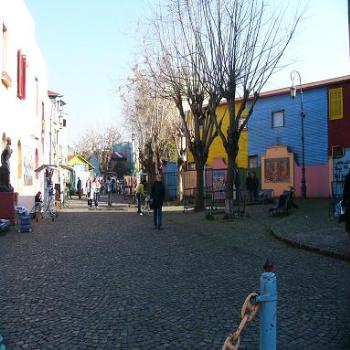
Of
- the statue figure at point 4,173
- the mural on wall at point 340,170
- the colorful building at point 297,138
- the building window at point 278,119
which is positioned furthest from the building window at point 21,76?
the building window at point 278,119

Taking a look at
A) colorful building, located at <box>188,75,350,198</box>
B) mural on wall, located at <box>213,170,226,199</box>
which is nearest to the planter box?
colorful building, located at <box>188,75,350,198</box>

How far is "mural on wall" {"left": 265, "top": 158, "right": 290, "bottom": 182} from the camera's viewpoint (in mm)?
30781

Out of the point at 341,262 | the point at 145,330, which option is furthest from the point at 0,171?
the point at 145,330

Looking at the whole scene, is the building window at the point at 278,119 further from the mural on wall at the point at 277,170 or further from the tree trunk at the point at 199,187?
the tree trunk at the point at 199,187

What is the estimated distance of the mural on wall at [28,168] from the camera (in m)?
20.2

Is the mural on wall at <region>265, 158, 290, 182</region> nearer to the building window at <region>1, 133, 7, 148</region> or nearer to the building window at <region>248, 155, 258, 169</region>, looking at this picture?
the building window at <region>248, 155, 258, 169</region>

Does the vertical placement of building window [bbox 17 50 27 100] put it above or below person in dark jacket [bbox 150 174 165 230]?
above

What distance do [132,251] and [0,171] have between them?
6311mm

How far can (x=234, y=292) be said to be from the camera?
669cm

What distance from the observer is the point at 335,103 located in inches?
1120

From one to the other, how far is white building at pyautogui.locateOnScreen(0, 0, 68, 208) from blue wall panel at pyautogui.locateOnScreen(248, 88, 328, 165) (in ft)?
47.2

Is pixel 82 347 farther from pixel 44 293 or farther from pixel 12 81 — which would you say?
pixel 12 81

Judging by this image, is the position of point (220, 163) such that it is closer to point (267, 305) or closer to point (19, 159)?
point (19, 159)

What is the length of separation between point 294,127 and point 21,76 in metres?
17.6
